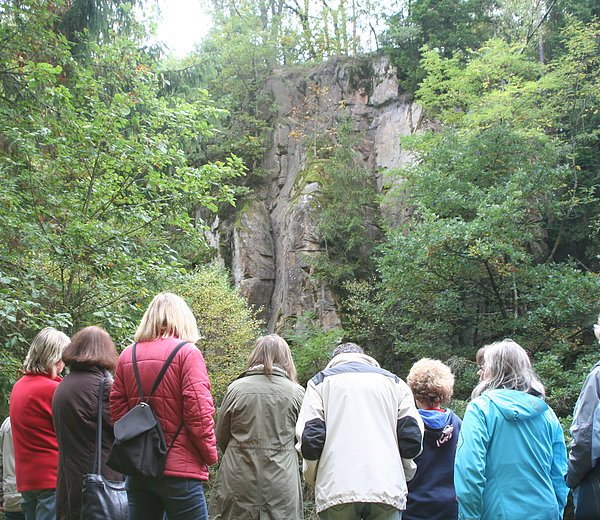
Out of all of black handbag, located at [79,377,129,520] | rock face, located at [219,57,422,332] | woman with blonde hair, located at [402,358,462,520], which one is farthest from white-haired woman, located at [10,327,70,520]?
rock face, located at [219,57,422,332]

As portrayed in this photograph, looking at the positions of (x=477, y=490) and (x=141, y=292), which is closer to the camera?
(x=477, y=490)

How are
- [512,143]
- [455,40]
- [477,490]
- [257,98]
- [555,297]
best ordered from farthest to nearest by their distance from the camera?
[257,98], [455,40], [512,143], [555,297], [477,490]

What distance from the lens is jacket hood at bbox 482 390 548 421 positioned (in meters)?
3.33

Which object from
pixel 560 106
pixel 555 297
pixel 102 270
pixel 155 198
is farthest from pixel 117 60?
pixel 560 106

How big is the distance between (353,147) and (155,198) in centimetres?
1432

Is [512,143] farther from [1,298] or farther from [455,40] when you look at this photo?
[1,298]

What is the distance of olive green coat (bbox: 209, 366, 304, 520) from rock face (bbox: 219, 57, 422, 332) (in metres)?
14.5

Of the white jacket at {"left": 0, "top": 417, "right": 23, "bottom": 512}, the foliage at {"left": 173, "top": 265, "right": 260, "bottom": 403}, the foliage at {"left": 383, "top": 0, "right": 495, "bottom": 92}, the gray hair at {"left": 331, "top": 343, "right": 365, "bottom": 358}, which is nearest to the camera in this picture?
the gray hair at {"left": 331, "top": 343, "right": 365, "bottom": 358}

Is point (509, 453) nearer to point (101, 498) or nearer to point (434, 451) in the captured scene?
point (434, 451)

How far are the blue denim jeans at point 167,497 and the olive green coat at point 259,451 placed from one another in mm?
815

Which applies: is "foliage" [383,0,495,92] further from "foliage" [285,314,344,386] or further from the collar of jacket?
the collar of jacket

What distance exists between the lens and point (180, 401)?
3.24 m

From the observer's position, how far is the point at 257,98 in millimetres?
24219

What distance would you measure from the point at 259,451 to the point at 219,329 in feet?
35.5
